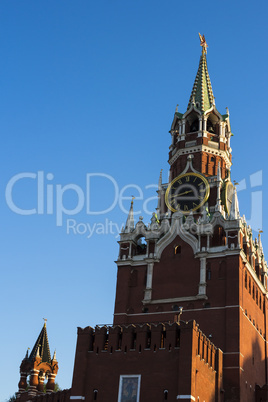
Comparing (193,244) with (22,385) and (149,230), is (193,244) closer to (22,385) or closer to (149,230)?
(149,230)

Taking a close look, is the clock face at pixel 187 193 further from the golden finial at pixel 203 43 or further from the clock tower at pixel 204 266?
the golden finial at pixel 203 43

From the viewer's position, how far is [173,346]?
4838cm

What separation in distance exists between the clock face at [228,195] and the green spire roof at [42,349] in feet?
75.3

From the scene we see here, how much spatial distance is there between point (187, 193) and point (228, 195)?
4205mm

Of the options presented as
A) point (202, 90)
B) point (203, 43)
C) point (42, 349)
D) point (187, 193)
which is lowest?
point (42, 349)

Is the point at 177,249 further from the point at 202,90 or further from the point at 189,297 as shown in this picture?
the point at 202,90

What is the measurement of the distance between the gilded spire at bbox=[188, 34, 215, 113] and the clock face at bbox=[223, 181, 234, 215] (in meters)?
10.1

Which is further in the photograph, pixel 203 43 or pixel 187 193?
pixel 203 43

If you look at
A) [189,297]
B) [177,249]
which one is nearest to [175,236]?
[177,249]

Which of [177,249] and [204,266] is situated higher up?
[177,249]

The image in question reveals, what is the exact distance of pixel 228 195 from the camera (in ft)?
217

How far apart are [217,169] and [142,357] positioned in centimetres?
2526

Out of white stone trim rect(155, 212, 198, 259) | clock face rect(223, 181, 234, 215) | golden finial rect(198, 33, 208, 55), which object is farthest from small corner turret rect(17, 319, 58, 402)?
golden finial rect(198, 33, 208, 55)

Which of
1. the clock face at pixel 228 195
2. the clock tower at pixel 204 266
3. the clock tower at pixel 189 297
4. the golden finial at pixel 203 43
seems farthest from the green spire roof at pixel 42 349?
the golden finial at pixel 203 43
